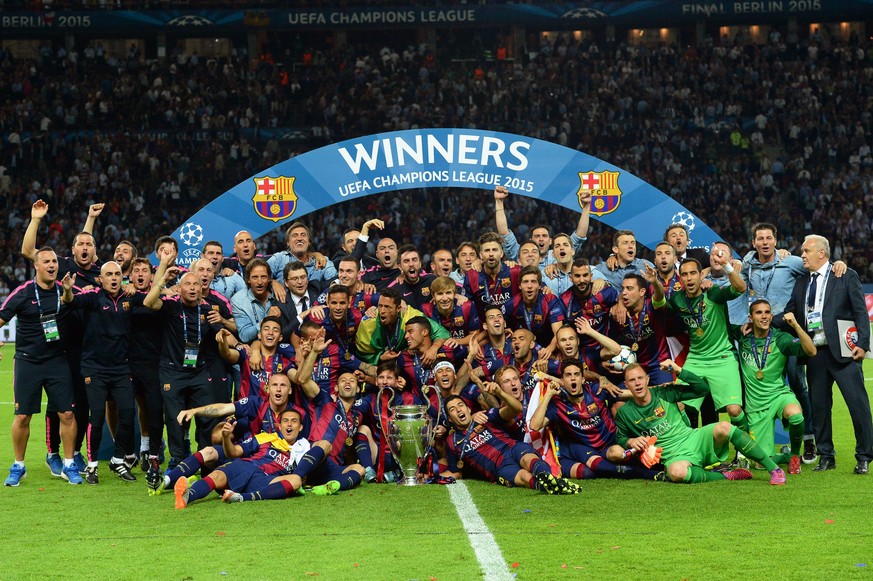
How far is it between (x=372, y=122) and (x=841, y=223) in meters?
12.4

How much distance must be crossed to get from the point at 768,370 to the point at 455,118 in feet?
74.0

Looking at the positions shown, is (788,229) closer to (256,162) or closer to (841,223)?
(841,223)

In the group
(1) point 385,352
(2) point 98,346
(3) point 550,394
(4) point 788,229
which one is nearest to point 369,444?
(1) point 385,352

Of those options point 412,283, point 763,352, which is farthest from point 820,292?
point 412,283

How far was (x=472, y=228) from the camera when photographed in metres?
27.5

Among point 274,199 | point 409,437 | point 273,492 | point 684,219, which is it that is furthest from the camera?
point 274,199

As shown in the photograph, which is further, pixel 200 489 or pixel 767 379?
pixel 767 379

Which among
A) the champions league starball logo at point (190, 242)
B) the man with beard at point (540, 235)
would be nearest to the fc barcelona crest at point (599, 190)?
the man with beard at point (540, 235)

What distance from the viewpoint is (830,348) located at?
870cm

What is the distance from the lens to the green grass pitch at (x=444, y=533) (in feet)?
19.4

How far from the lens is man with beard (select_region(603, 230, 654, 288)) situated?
9867 millimetres

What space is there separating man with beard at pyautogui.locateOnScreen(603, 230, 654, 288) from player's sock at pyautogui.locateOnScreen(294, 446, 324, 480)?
3112 mm

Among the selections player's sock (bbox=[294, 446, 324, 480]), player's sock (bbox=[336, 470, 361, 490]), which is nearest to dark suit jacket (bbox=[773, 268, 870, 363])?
player's sock (bbox=[336, 470, 361, 490])

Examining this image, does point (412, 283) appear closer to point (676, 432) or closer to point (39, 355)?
point (676, 432)
